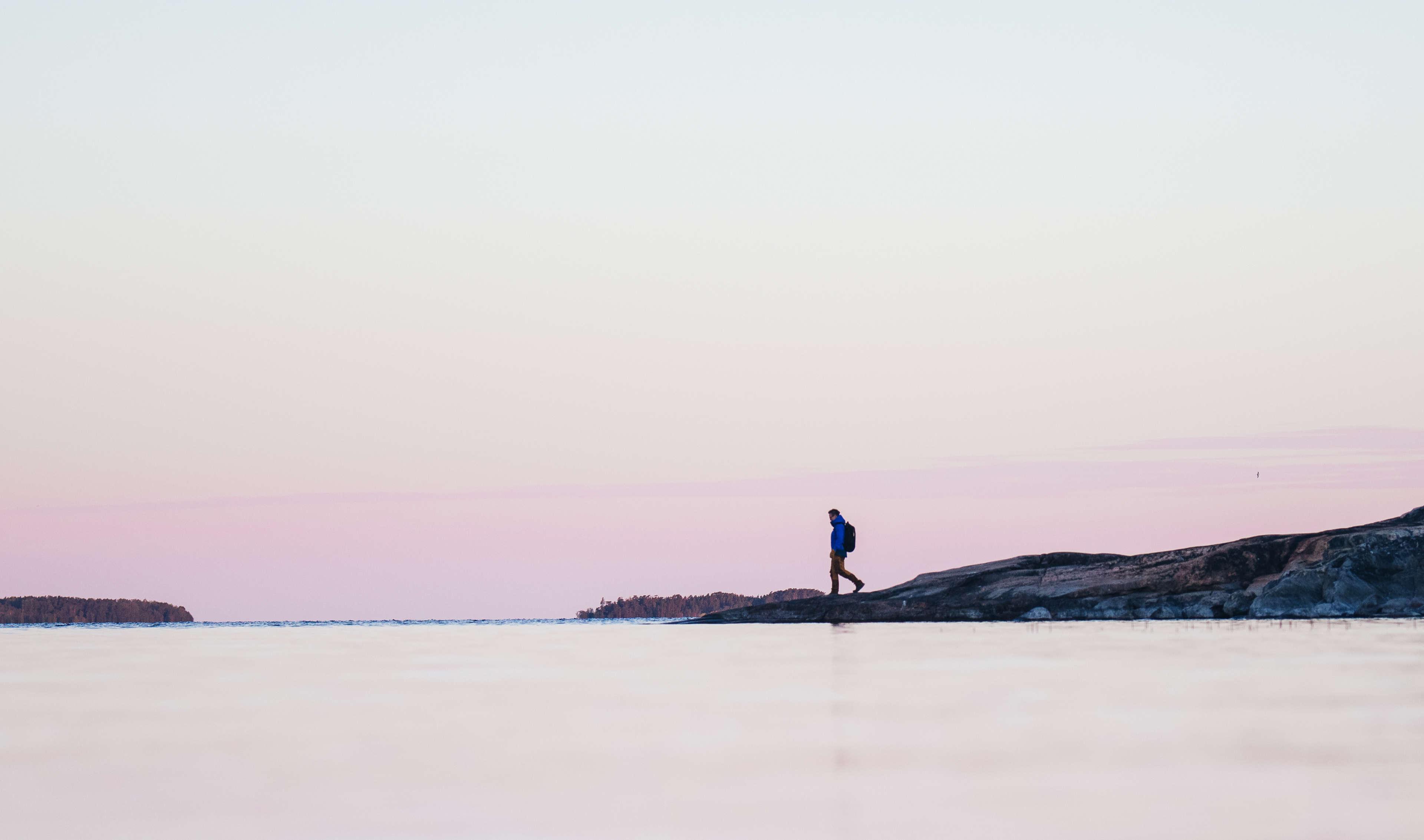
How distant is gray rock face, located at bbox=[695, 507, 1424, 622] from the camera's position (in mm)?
30016

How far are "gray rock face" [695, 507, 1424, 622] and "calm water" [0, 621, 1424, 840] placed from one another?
14423 millimetres

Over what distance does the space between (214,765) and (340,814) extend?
72.5 inches

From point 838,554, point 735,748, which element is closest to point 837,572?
point 838,554

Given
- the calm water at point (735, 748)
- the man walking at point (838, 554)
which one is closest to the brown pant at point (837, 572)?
the man walking at point (838, 554)

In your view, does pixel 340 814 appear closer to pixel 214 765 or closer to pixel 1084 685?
pixel 214 765

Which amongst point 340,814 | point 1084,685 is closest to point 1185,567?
point 1084,685

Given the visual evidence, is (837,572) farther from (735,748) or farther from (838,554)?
(735,748)

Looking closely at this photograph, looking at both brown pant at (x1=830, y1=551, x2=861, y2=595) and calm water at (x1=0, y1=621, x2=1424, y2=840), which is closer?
calm water at (x1=0, y1=621, x2=1424, y2=840)

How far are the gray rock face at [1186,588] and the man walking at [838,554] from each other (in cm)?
42

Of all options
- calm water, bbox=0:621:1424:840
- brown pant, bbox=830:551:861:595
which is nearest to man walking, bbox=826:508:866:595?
brown pant, bbox=830:551:861:595

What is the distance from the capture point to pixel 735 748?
8.12m

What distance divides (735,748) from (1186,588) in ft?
87.1

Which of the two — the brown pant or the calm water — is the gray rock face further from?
the calm water

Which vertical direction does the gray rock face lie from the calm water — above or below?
above
